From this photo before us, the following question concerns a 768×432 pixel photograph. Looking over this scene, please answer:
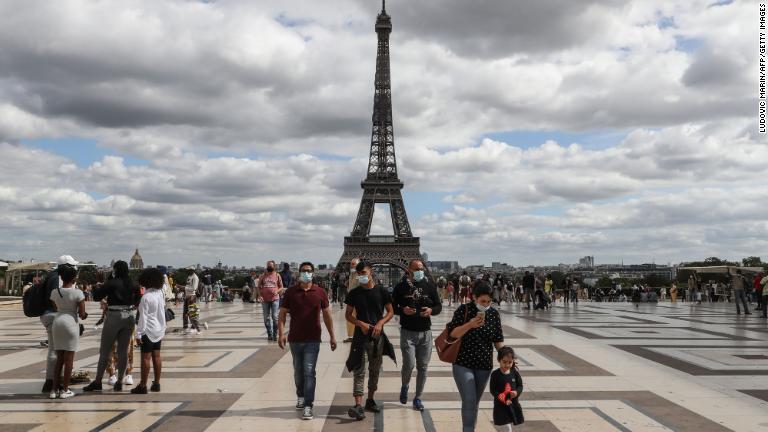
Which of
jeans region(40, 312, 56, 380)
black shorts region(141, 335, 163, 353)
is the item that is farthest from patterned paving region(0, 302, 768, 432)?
black shorts region(141, 335, 163, 353)

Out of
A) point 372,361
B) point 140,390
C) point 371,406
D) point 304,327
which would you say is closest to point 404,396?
point 371,406

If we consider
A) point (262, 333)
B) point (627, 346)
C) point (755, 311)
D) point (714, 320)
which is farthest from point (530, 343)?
point (755, 311)

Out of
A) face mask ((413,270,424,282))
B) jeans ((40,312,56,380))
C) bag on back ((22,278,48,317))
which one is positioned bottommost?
jeans ((40,312,56,380))

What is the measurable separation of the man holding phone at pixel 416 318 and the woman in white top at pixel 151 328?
326cm

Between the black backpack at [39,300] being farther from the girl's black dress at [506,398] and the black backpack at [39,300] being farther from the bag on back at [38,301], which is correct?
the girl's black dress at [506,398]

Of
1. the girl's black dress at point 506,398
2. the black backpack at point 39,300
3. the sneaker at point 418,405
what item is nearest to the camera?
the girl's black dress at point 506,398

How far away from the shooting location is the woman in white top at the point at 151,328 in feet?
Answer: 27.8

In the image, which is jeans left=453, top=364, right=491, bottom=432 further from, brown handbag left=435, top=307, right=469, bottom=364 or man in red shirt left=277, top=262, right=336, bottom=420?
man in red shirt left=277, top=262, right=336, bottom=420

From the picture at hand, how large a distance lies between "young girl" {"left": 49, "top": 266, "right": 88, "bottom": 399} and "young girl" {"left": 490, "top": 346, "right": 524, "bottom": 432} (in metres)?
5.65

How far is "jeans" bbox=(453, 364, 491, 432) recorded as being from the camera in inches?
225

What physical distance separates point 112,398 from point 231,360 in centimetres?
316

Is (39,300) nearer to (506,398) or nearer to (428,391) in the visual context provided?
(428,391)

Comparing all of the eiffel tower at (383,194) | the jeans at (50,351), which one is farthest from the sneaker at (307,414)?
the eiffel tower at (383,194)

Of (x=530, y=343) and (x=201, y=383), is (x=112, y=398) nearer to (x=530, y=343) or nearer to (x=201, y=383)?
(x=201, y=383)
